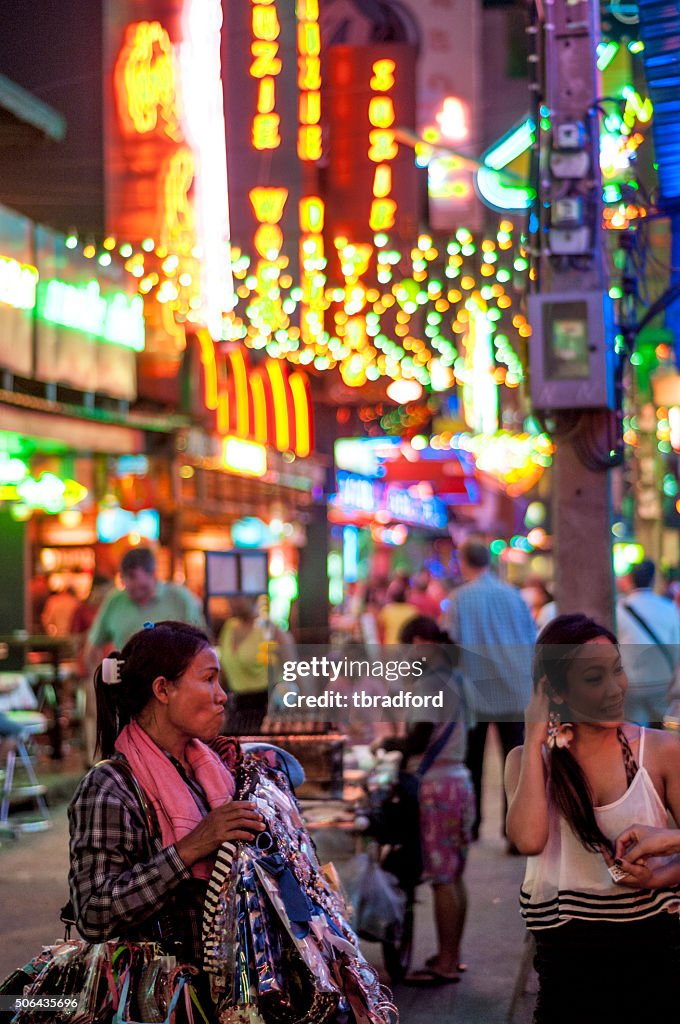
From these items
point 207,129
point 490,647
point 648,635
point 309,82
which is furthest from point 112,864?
point 309,82

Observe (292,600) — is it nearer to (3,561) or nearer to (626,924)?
(3,561)

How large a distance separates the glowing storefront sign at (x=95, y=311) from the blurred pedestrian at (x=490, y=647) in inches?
222

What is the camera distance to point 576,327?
7.05 m

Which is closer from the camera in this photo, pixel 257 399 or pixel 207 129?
pixel 207 129

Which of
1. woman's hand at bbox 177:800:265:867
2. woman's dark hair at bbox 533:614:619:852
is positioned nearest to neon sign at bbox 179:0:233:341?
woman's dark hair at bbox 533:614:619:852

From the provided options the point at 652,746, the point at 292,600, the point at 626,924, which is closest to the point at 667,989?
the point at 626,924

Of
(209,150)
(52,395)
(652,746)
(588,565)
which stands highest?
(209,150)

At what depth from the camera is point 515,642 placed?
9.73 m

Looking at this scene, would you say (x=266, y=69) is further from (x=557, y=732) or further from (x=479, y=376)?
(x=557, y=732)

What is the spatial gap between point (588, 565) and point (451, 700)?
3.38 feet

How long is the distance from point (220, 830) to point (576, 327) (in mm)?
4594

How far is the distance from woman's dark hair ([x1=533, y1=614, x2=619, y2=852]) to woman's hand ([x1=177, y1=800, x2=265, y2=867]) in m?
0.94

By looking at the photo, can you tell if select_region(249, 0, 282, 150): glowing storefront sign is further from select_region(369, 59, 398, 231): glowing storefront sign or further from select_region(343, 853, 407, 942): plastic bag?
select_region(343, 853, 407, 942): plastic bag
